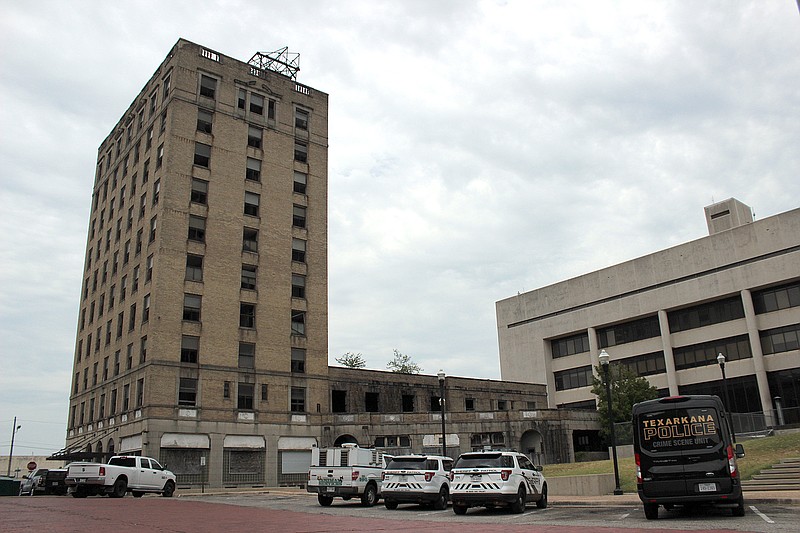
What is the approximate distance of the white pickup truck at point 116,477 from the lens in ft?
94.9

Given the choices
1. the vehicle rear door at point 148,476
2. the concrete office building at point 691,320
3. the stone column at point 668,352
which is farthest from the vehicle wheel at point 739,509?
the stone column at point 668,352

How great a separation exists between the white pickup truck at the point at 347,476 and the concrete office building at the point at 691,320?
3370cm

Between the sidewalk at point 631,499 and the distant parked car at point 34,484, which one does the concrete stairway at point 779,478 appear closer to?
the sidewalk at point 631,499

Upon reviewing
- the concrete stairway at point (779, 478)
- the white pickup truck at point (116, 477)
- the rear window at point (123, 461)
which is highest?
the rear window at point (123, 461)

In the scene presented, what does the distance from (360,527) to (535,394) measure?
59.1m

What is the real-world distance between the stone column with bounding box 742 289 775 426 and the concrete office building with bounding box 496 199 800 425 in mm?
85

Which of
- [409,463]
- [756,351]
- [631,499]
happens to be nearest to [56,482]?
[409,463]

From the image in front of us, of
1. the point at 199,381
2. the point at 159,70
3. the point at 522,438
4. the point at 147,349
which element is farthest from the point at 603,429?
the point at 159,70

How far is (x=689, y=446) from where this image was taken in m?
15.5

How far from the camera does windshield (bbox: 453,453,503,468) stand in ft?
64.3

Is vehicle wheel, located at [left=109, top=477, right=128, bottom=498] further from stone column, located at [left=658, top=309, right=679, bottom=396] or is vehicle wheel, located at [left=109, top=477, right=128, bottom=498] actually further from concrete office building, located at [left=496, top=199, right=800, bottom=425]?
stone column, located at [left=658, top=309, right=679, bottom=396]

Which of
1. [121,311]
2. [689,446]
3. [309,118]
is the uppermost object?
[309,118]

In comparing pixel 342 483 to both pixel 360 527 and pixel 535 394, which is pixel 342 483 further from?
pixel 535 394

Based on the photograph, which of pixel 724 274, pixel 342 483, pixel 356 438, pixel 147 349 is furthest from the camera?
pixel 724 274
